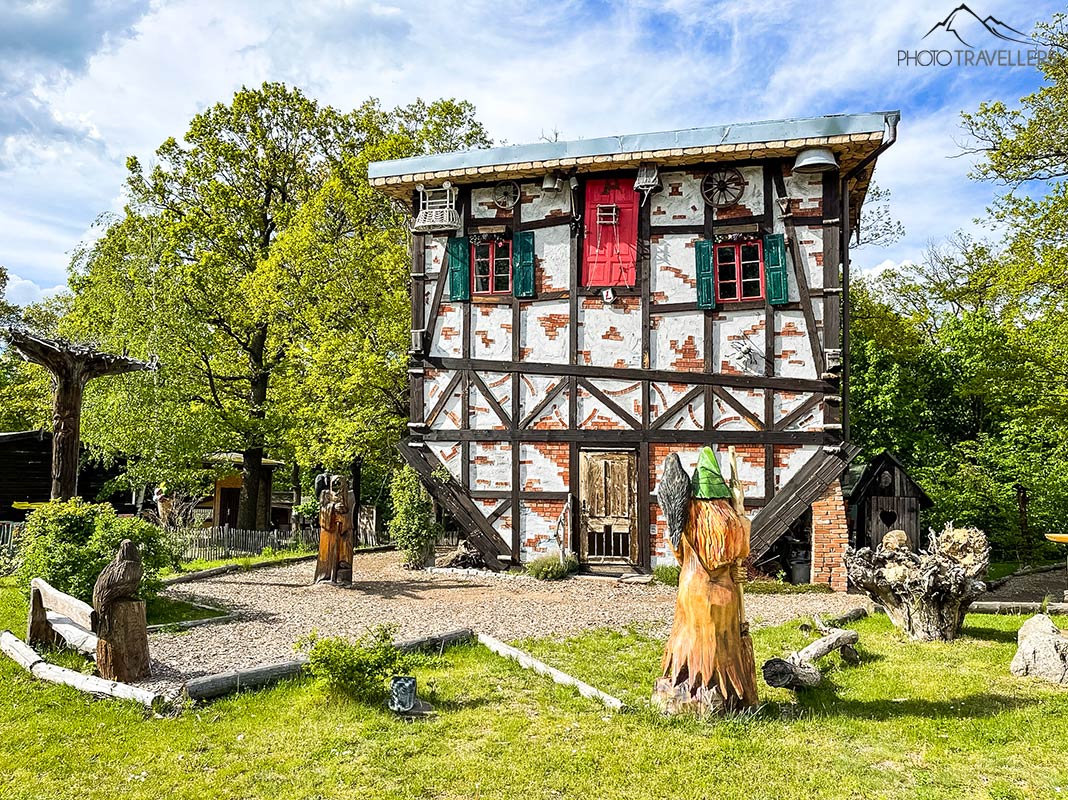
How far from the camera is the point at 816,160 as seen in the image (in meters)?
14.9

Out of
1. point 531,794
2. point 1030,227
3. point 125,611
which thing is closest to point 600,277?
point 1030,227

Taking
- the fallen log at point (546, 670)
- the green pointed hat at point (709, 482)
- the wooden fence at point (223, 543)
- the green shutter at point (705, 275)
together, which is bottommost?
the fallen log at point (546, 670)

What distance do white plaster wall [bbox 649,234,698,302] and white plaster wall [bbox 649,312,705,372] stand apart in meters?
0.39

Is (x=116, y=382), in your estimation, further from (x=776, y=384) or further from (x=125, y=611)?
(x=776, y=384)

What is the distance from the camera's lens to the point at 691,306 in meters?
15.9

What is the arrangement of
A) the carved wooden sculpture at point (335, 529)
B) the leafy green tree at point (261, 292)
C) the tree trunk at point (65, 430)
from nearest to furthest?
the tree trunk at point (65, 430) → the carved wooden sculpture at point (335, 529) → the leafy green tree at point (261, 292)

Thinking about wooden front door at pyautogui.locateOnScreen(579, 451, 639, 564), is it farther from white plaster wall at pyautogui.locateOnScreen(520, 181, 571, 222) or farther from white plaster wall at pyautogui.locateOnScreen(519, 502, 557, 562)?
white plaster wall at pyautogui.locateOnScreen(520, 181, 571, 222)

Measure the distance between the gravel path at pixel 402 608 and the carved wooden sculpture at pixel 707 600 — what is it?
12.8 feet

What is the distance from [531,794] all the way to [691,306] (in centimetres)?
1178

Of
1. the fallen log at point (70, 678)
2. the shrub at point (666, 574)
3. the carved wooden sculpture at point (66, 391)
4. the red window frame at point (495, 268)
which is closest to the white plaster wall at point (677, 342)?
the red window frame at point (495, 268)

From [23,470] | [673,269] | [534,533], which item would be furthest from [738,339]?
[23,470]

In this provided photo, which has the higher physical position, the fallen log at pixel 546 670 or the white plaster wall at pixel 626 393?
the white plaster wall at pixel 626 393

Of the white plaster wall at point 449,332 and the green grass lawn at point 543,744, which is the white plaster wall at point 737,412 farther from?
the green grass lawn at point 543,744

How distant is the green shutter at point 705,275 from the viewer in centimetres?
1578
